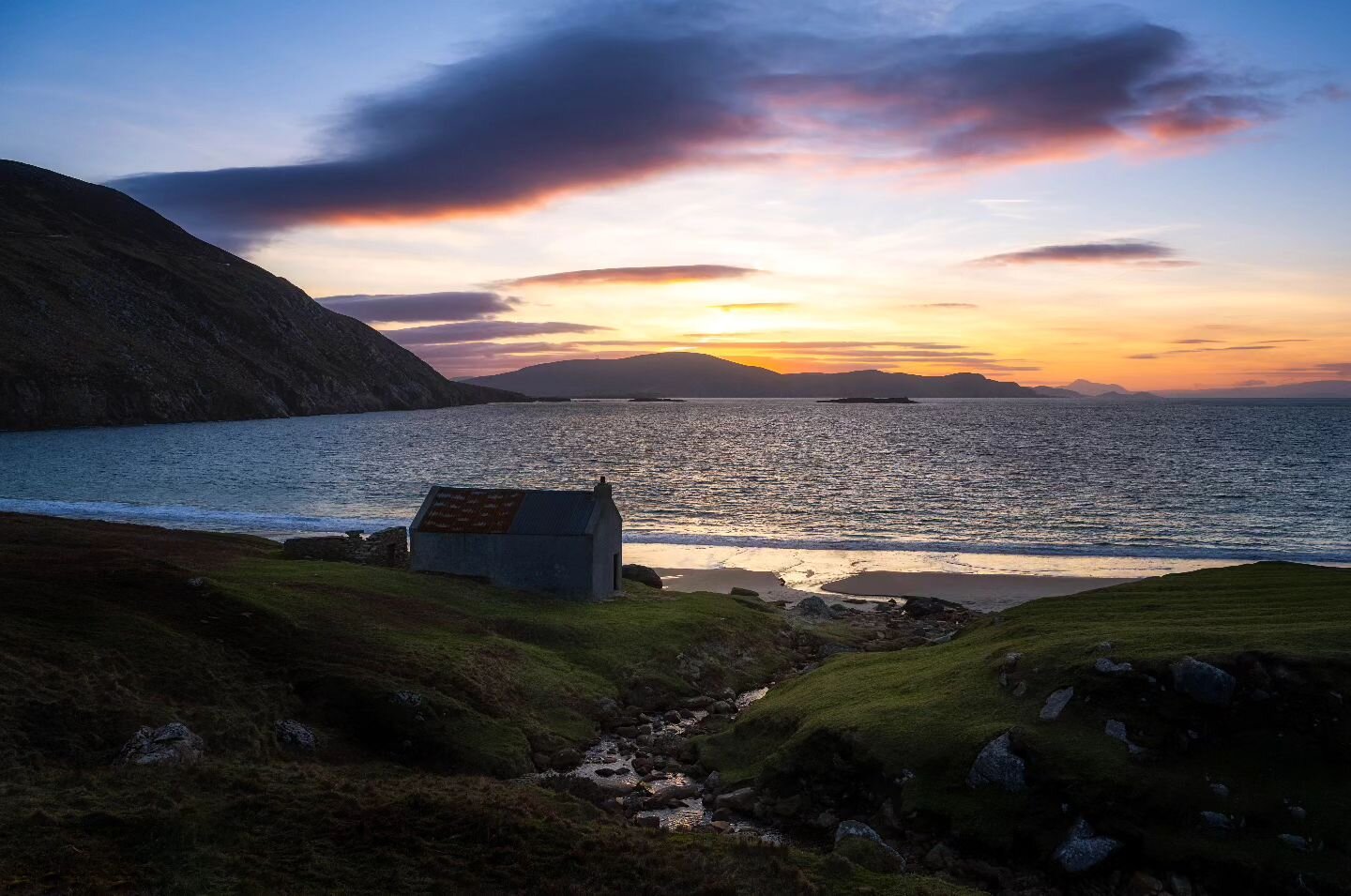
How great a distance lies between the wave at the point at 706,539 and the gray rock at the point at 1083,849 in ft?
169

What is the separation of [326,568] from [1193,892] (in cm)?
3905

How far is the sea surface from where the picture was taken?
72.4m

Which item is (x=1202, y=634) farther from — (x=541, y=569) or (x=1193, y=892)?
(x=541, y=569)

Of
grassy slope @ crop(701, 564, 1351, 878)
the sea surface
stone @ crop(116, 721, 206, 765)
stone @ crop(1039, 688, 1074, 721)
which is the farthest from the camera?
the sea surface

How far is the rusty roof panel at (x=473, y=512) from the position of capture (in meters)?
45.8

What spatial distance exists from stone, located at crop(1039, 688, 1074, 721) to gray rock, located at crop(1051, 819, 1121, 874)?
11.5 ft

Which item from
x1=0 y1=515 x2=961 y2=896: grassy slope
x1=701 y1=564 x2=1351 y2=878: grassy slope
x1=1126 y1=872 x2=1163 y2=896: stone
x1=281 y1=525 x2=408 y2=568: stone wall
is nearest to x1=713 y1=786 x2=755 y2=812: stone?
x1=701 y1=564 x2=1351 y2=878: grassy slope

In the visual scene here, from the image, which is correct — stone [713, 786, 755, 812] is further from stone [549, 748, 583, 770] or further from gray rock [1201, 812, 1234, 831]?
gray rock [1201, 812, 1234, 831]

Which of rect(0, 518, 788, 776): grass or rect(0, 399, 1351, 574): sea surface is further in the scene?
rect(0, 399, 1351, 574): sea surface

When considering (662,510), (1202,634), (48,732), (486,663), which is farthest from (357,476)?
(1202,634)

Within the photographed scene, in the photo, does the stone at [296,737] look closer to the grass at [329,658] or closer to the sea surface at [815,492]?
the grass at [329,658]

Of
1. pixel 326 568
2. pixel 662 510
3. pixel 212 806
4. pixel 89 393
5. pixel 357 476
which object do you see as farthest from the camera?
pixel 89 393

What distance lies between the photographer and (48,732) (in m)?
22.0

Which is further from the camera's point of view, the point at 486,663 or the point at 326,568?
the point at 326,568
